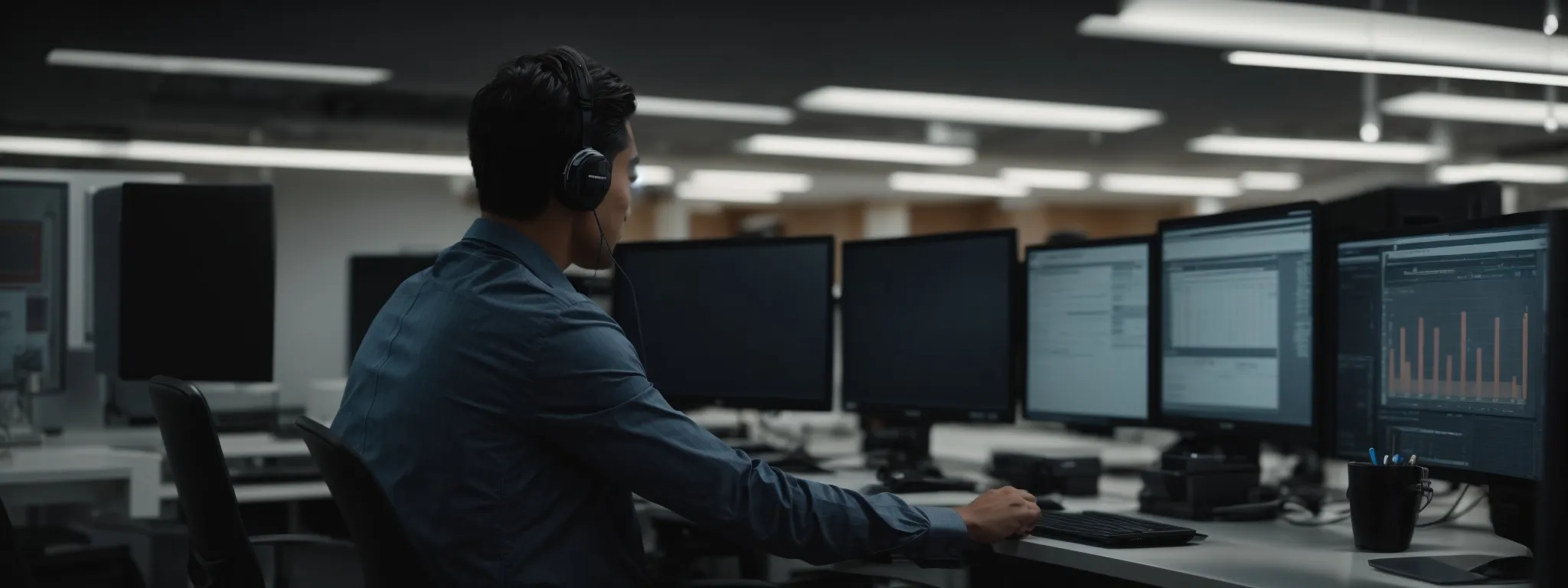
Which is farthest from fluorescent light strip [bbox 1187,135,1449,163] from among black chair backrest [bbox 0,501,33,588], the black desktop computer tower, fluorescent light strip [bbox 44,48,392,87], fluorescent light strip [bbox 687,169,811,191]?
black chair backrest [bbox 0,501,33,588]

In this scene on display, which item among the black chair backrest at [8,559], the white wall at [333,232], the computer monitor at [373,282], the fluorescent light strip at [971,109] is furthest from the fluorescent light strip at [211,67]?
the black chair backrest at [8,559]

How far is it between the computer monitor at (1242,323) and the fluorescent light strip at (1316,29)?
3.45m

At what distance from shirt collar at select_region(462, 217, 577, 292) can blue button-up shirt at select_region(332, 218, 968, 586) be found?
0.05 meters

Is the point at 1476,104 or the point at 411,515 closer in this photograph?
the point at 411,515

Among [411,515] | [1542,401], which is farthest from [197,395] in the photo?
[1542,401]

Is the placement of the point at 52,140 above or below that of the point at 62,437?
above

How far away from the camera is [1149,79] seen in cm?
750

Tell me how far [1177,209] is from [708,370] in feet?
40.8

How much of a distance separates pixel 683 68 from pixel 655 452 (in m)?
6.08

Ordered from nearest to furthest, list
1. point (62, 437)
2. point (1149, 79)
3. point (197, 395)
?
point (197, 395) → point (62, 437) → point (1149, 79)

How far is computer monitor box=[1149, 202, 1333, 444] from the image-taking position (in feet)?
6.47

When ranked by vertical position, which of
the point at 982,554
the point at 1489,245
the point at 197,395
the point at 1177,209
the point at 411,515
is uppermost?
the point at 1177,209

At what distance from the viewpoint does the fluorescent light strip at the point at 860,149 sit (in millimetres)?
8883

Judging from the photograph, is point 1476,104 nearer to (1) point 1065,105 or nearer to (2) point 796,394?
(1) point 1065,105
